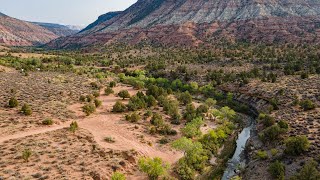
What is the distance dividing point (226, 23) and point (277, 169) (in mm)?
128083

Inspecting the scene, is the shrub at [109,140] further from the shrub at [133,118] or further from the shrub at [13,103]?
the shrub at [13,103]

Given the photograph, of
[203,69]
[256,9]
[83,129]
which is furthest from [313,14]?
[83,129]

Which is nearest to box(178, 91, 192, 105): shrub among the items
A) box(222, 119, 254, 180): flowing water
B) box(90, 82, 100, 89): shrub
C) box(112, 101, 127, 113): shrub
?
box(222, 119, 254, 180): flowing water

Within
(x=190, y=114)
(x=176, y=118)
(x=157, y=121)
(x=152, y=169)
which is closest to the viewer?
(x=152, y=169)

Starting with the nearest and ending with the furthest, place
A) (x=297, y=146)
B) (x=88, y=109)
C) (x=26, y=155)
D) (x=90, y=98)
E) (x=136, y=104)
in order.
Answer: (x=26, y=155), (x=297, y=146), (x=88, y=109), (x=136, y=104), (x=90, y=98)

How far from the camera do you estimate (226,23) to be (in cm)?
14938

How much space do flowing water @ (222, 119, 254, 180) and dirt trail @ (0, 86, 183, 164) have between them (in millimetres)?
4979

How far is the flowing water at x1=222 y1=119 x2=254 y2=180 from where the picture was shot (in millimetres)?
32562

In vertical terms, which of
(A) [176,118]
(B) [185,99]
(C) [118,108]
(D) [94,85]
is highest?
(D) [94,85]

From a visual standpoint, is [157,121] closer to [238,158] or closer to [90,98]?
[238,158]

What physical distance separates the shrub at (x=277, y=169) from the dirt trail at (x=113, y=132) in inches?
350

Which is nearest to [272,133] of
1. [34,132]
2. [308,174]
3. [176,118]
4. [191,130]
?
[191,130]

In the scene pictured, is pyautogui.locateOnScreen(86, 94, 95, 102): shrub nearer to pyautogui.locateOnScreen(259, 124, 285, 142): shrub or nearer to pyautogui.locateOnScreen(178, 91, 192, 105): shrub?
pyautogui.locateOnScreen(178, 91, 192, 105): shrub

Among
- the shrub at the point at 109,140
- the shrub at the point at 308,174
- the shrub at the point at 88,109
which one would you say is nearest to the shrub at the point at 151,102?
the shrub at the point at 88,109
